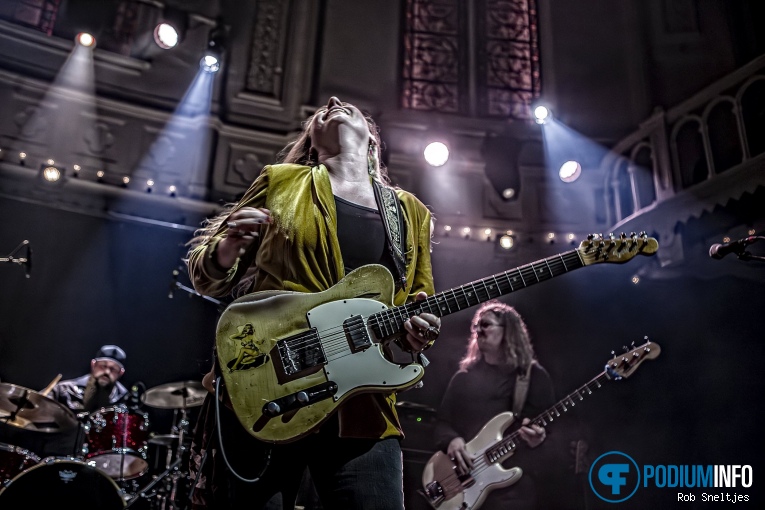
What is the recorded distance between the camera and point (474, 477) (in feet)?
16.0

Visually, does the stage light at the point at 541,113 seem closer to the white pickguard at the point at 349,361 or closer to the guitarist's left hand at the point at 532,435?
the guitarist's left hand at the point at 532,435

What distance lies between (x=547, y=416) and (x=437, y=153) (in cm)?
365

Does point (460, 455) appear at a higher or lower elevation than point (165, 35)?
lower

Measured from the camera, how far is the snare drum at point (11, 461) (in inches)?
176

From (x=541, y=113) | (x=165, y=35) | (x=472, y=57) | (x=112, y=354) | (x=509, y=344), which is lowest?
(x=112, y=354)

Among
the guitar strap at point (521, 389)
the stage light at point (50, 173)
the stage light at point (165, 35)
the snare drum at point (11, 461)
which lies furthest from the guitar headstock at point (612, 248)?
the stage light at point (165, 35)

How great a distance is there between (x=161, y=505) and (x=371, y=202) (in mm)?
4292

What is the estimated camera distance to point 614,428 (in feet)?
21.9

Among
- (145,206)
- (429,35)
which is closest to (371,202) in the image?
(145,206)

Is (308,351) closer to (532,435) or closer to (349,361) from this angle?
(349,361)

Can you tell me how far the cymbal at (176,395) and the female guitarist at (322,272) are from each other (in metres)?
3.74

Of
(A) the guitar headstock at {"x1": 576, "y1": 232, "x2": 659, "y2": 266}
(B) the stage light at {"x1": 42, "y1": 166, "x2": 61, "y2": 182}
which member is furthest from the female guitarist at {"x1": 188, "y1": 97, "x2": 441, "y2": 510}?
(B) the stage light at {"x1": 42, "y1": 166, "x2": 61, "y2": 182}

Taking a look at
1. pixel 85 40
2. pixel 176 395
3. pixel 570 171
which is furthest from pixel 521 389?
pixel 85 40

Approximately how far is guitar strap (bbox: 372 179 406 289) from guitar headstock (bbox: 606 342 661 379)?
3481 millimetres
